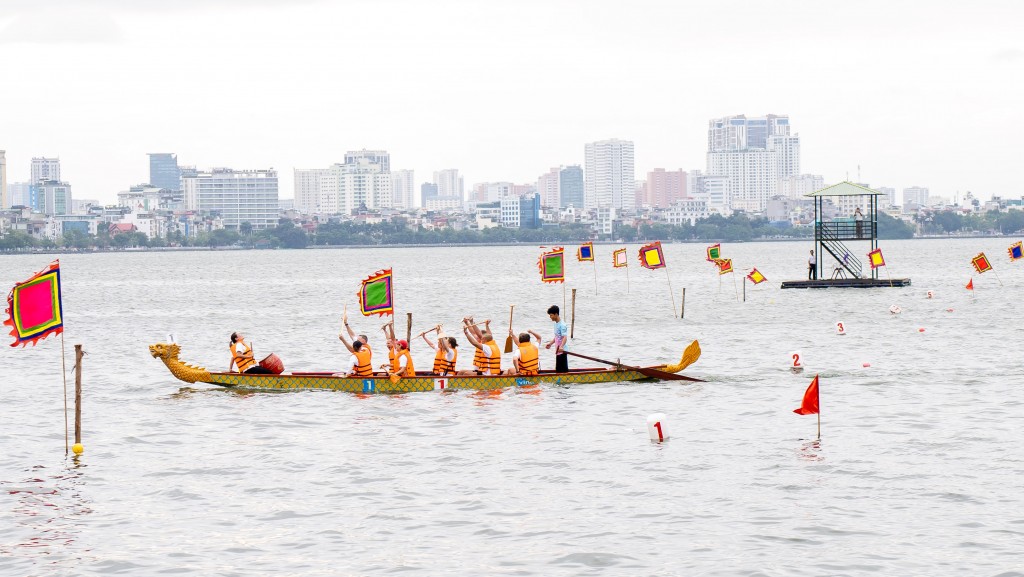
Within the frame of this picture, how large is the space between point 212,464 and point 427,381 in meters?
9.09

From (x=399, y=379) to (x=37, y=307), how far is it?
11356 mm

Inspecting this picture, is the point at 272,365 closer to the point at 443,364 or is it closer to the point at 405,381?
the point at 405,381

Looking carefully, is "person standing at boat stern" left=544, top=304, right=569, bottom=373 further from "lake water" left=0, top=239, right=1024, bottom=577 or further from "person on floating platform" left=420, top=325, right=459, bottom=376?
"person on floating platform" left=420, top=325, right=459, bottom=376

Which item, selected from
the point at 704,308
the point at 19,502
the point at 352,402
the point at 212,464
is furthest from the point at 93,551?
the point at 704,308

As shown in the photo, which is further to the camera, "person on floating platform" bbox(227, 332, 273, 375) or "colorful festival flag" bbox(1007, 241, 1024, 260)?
"colorful festival flag" bbox(1007, 241, 1024, 260)

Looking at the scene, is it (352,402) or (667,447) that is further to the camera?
(352,402)

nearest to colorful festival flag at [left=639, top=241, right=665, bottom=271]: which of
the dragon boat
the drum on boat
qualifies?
the dragon boat

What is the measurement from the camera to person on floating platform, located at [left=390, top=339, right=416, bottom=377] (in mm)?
32312

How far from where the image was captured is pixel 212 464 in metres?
24.1

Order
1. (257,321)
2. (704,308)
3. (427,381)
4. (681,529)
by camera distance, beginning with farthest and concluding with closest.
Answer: (704,308), (257,321), (427,381), (681,529)

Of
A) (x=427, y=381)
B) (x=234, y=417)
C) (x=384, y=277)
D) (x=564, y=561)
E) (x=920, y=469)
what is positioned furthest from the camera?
(x=384, y=277)

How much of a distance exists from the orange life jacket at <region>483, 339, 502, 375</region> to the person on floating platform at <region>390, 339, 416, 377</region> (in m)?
1.87

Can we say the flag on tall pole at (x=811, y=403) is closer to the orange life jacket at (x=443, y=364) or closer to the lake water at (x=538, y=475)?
the lake water at (x=538, y=475)

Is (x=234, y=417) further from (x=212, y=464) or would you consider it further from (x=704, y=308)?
(x=704, y=308)
